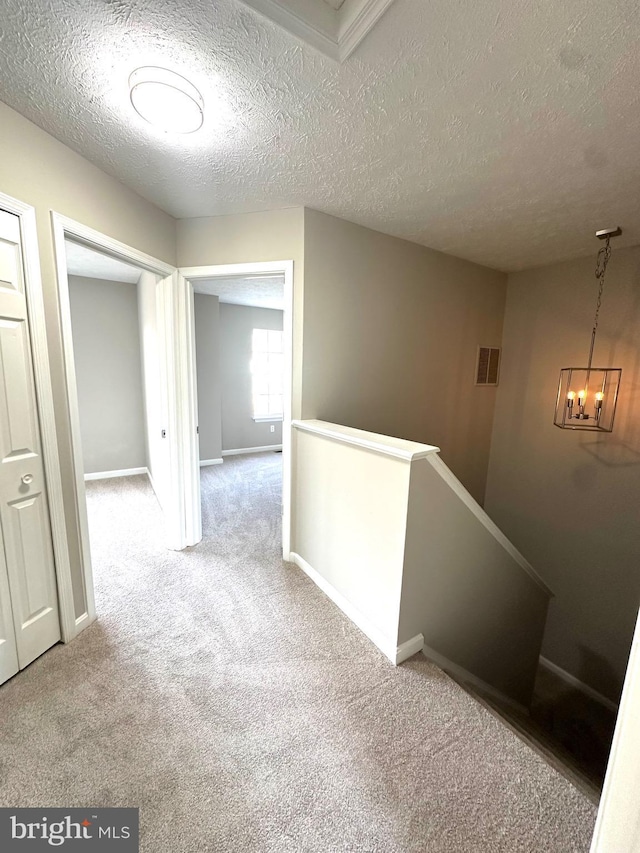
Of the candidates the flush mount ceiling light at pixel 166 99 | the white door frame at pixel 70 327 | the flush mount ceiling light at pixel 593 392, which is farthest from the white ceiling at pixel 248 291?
the flush mount ceiling light at pixel 593 392

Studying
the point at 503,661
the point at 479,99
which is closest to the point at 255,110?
the point at 479,99

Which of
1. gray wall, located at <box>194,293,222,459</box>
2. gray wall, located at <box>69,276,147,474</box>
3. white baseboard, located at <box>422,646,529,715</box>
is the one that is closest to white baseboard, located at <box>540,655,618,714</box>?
white baseboard, located at <box>422,646,529,715</box>

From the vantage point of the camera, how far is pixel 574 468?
313cm

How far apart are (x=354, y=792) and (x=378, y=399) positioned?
2.25 meters

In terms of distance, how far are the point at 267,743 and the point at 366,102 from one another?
99.8 inches

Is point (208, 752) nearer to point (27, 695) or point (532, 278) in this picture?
point (27, 695)

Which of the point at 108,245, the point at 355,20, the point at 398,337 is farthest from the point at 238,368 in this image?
the point at 355,20

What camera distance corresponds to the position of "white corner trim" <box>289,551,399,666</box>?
1.74m

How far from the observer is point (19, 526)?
1533 mm

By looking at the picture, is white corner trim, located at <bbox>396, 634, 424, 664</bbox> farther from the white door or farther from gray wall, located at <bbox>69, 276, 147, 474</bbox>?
gray wall, located at <bbox>69, 276, 147, 474</bbox>

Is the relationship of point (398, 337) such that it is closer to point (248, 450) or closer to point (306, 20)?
point (306, 20)

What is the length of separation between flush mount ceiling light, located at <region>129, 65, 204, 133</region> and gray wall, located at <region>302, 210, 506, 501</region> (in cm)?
95

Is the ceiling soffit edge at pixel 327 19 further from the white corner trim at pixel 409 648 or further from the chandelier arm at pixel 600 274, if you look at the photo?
the chandelier arm at pixel 600 274

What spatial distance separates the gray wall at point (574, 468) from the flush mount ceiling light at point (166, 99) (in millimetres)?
3308
